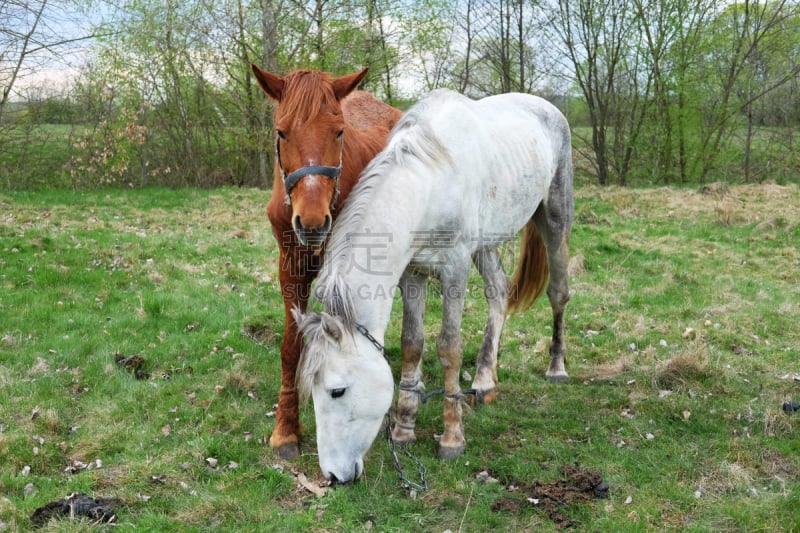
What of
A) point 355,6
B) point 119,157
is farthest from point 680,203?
point 119,157

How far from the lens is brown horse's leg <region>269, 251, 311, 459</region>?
3754 millimetres

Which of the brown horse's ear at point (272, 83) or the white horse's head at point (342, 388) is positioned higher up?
the brown horse's ear at point (272, 83)

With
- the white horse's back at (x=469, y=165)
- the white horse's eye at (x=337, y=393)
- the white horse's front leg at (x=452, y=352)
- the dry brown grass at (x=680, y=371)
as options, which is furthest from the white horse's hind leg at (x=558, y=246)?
the white horse's eye at (x=337, y=393)

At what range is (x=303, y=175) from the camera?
3107 mm

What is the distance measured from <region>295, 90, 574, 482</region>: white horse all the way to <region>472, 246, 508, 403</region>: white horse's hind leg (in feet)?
0.04

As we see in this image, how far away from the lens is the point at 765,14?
1599 centimetres

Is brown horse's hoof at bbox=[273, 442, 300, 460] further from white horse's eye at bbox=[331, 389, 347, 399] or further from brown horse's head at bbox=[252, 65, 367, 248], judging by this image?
brown horse's head at bbox=[252, 65, 367, 248]

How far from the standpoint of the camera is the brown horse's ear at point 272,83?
3.35 meters

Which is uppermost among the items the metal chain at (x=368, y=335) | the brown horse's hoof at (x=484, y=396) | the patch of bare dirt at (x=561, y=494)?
the metal chain at (x=368, y=335)

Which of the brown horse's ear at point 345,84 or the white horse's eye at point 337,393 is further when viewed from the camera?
the brown horse's ear at point 345,84

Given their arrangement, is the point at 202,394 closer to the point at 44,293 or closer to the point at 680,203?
the point at 44,293

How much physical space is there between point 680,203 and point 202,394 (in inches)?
442

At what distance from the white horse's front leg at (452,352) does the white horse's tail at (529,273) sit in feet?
5.77

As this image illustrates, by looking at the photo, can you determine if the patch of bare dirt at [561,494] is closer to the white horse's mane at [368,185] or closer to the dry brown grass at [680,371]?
the white horse's mane at [368,185]
